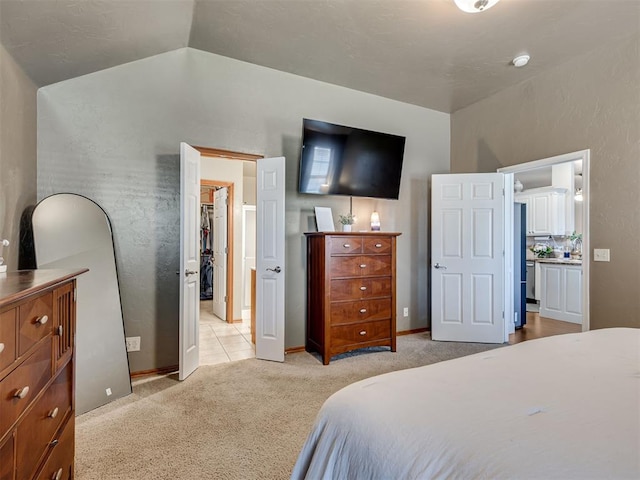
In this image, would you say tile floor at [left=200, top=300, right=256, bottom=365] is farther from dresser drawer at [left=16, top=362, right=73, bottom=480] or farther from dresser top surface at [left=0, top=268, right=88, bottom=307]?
dresser top surface at [left=0, top=268, right=88, bottom=307]

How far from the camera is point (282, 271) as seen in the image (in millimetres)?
3201

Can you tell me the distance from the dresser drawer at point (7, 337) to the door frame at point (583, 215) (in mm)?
3928

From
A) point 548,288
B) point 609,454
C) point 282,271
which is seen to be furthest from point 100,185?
point 548,288

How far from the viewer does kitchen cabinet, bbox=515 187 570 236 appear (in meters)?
6.27

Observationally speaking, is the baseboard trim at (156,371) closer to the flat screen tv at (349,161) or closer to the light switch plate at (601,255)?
the flat screen tv at (349,161)

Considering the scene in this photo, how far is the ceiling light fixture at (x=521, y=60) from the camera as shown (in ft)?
10.1

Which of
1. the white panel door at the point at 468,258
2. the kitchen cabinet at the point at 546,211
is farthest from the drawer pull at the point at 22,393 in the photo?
the kitchen cabinet at the point at 546,211

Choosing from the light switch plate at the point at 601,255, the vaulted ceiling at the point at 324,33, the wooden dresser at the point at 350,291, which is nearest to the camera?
the vaulted ceiling at the point at 324,33

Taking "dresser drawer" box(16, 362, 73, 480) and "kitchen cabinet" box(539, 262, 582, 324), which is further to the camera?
"kitchen cabinet" box(539, 262, 582, 324)

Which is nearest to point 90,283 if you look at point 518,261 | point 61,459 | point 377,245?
point 61,459

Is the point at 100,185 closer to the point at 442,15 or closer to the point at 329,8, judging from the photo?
the point at 329,8

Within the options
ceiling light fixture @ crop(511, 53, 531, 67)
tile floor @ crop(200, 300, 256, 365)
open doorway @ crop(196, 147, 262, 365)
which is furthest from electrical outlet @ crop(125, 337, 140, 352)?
ceiling light fixture @ crop(511, 53, 531, 67)

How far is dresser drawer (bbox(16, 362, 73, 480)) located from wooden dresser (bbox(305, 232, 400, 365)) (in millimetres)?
2042

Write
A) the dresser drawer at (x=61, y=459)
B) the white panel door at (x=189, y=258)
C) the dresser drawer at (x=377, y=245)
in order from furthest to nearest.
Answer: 1. the dresser drawer at (x=377, y=245)
2. the white panel door at (x=189, y=258)
3. the dresser drawer at (x=61, y=459)
